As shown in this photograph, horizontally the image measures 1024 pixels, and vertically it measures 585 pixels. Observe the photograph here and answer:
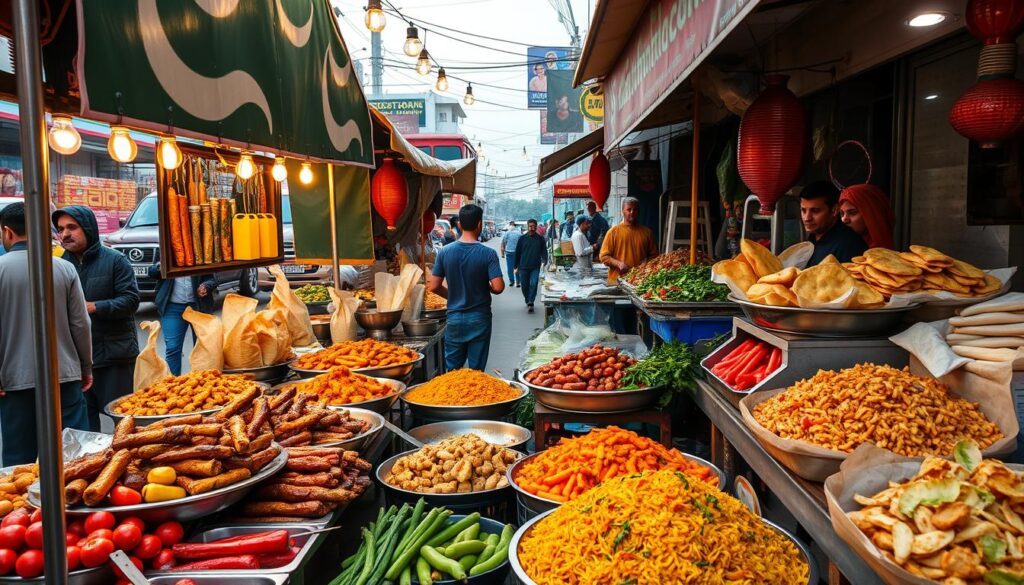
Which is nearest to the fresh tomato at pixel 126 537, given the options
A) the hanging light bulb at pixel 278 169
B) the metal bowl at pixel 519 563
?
the metal bowl at pixel 519 563

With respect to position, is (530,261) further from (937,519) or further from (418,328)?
(937,519)

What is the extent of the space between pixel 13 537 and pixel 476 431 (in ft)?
8.61

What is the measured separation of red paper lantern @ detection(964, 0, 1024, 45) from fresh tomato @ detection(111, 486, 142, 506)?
15.4 feet

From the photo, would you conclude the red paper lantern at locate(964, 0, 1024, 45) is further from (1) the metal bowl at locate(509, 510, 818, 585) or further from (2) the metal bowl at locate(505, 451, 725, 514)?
(1) the metal bowl at locate(509, 510, 818, 585)

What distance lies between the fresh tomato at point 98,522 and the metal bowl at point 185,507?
0.09 ft

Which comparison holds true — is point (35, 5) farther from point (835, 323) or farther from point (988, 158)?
point (988, 158)

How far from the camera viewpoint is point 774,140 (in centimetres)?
430

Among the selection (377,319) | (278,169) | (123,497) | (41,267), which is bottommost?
(123,497)

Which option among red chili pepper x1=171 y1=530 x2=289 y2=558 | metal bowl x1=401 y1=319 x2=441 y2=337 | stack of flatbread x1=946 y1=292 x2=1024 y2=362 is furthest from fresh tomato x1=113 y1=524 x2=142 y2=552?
metal bowl x1=401 y1=319 x2=441 y2=337

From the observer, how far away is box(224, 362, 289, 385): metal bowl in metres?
5.04

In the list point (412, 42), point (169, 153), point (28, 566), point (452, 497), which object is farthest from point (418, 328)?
point (412, 42)

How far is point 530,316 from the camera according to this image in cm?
1609

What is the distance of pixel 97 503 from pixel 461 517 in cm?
156

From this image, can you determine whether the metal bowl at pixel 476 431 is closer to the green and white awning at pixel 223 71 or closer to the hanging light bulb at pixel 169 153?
the green and white awning at pixel 223 71
